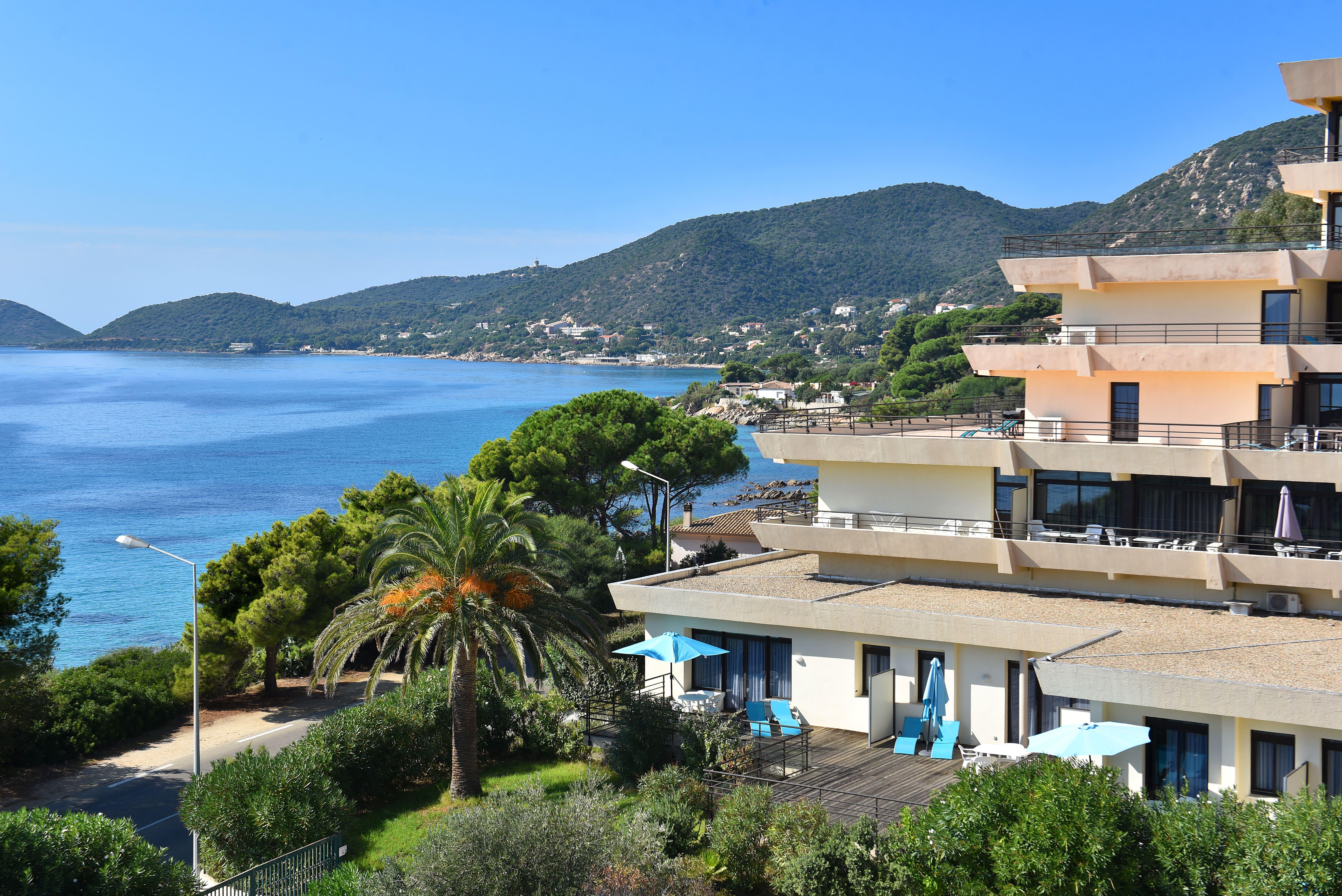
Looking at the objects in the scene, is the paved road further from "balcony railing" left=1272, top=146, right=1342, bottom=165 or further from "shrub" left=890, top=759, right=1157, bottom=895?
"balcony railing" left=1272, top=146, right=1342, bottom=165

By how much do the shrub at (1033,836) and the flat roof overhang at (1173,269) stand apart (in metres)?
13.7

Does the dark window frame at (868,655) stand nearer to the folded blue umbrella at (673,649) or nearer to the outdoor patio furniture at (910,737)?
the outdoor patio furniture at (910,737)

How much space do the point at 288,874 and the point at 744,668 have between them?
11552 millimetres

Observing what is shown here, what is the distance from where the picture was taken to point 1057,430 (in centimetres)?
2742

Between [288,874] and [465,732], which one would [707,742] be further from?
[288,874]

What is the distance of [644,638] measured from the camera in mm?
32938

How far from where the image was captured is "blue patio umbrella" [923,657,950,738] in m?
23.4

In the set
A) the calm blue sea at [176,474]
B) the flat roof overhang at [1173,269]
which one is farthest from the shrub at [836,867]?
the calm blue sea at [176,474]

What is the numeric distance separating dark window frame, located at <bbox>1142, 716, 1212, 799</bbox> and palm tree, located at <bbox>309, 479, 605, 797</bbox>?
37.4 feet

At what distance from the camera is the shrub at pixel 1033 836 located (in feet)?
47.4

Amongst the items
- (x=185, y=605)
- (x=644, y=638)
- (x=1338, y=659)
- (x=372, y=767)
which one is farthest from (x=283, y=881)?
(x=185, y=605)

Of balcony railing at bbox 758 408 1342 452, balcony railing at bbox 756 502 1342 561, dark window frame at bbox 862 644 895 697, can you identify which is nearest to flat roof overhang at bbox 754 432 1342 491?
balcony railing at bbox 758 408 1342 452

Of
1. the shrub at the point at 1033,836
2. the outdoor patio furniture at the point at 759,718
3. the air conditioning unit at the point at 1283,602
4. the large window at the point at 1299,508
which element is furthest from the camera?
the outdoor patio furniture at the point at 759,718

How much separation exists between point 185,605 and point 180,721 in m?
38.2
